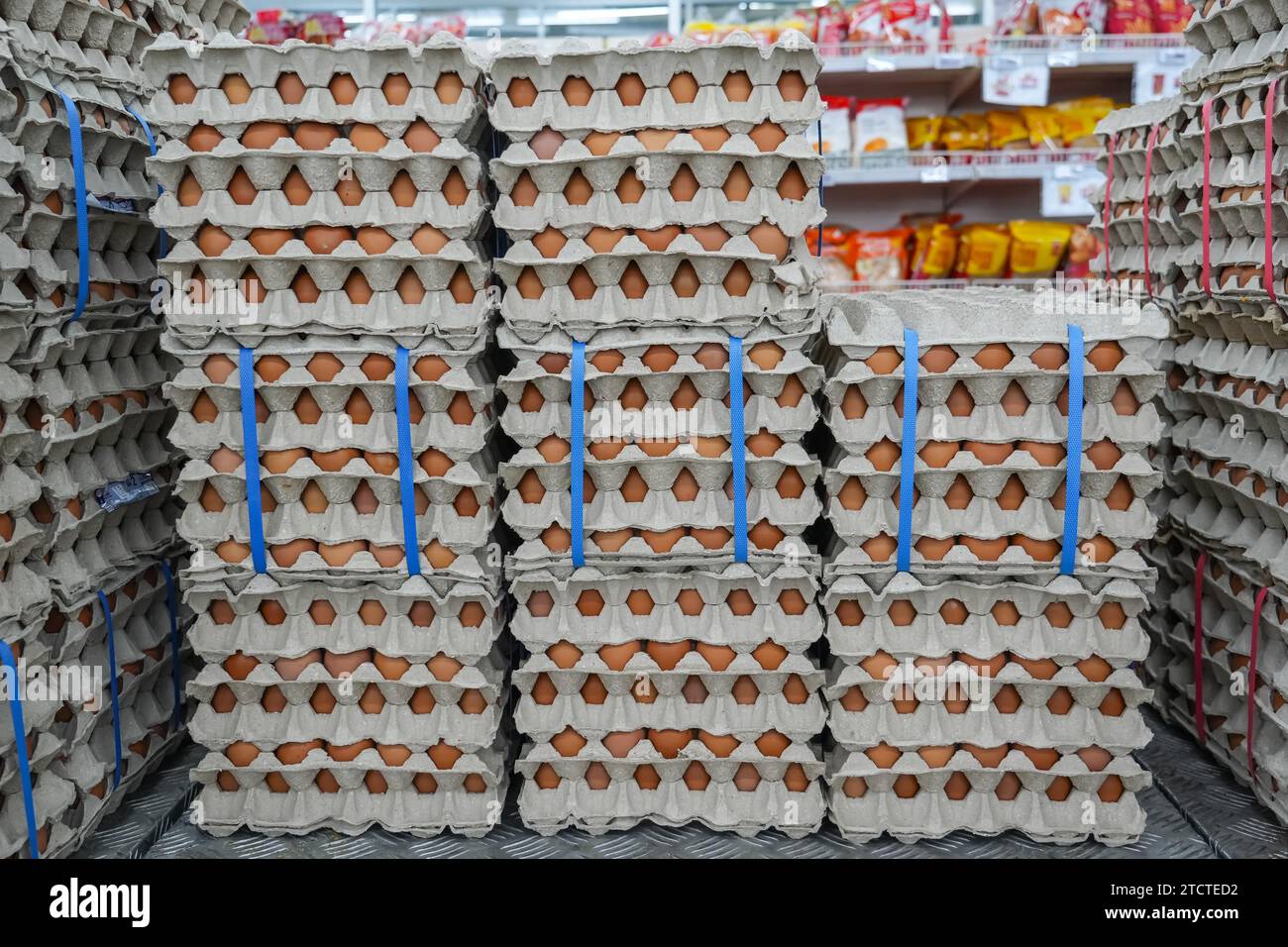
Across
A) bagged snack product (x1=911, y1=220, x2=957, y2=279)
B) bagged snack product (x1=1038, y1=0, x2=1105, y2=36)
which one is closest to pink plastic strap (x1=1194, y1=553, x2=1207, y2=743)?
bagged snack product (x1=911, y1=220, x2=957, y2=279)

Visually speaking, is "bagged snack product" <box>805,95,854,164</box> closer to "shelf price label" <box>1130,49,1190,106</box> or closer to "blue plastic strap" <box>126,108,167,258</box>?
"shelf price label" <box>1130,49,1190,106</box>

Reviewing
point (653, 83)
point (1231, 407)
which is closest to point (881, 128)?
point (1231, 407)

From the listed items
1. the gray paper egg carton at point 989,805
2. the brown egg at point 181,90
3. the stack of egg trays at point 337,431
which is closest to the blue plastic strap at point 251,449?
the stack of egg trays at point 337,431

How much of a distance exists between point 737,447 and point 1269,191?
1307 millimetres

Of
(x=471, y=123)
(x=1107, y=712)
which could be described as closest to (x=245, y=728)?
(x=471, y=123)

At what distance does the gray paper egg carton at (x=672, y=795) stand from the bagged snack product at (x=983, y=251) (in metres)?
2.76

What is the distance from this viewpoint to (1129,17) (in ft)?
13.9

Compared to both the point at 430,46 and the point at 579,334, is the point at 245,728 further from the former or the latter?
the point at 430,46

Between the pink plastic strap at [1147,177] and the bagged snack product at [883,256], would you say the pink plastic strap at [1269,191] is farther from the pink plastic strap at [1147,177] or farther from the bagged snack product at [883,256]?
the bagged snack product at [883,256]

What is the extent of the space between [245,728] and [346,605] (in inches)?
14.9

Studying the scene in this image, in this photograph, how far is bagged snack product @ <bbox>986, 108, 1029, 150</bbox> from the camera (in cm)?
438

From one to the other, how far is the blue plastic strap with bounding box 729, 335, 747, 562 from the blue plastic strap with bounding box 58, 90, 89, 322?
1497mm

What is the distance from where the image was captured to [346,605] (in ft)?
7.88

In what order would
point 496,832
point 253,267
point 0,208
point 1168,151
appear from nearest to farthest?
point 0,208 < point 253,267 < point 496,832 < point 1168,151
